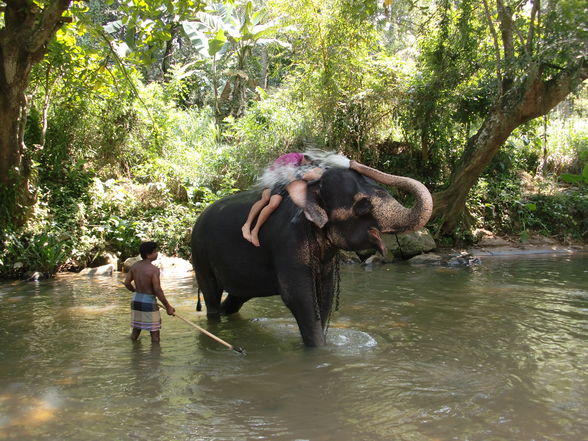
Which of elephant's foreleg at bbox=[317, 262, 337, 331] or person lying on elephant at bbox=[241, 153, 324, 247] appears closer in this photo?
person lying on elephant at bbox=[241, 153, 324, 247]

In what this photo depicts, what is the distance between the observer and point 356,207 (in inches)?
175

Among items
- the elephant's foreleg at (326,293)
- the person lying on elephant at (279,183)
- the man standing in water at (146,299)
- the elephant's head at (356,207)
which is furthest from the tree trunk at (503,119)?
the man standing in water at (146,299)

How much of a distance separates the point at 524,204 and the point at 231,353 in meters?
10.9

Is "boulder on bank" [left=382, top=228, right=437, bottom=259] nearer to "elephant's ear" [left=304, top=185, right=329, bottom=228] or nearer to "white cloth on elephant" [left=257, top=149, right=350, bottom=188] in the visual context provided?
"white cloth on elephant" [left=257, top=149, right=350, bottom=188]

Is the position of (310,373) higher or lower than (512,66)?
lower

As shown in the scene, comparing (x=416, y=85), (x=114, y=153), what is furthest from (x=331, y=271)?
(x=114, y=153)

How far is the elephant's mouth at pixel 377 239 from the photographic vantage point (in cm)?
431

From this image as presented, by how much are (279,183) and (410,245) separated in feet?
23.1

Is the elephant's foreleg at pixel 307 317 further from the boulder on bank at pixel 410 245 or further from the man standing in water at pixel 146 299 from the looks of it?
A: the boulder on bank at pixel 410 245

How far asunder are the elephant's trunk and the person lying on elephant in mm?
637

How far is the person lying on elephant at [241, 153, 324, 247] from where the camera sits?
4.74m

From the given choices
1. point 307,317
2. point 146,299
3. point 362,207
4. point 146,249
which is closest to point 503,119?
point 362,207

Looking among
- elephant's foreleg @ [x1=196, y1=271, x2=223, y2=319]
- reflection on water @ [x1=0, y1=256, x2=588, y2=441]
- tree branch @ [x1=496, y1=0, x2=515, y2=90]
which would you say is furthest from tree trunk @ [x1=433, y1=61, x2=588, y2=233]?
elephant's foreleg @ [x1=196, y1=271, x2=223, y2=319]

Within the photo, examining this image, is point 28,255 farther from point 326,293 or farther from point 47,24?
point 326,293
